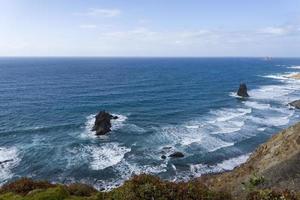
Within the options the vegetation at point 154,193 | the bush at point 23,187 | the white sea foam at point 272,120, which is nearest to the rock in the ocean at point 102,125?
the white sea foam at point 272,120

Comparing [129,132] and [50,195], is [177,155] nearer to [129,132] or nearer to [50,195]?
[129,132]

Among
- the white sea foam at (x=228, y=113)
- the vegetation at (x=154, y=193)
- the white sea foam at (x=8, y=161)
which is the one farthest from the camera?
the white sea foam at (x=228, y=113)

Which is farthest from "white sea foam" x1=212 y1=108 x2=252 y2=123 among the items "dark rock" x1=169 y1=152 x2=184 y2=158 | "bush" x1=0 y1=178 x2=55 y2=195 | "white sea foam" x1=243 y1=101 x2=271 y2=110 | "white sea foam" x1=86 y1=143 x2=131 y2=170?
"bush" x1=0 y1=178 x2=55 y2=195

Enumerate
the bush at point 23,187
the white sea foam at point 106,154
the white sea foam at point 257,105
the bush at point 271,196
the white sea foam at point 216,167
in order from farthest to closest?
1. the white sea foam at point 257,105
2. the white sea foam at point 106,154
3. the white sea foam at point 216,167
4. the bush at point 23,187
5. the bush at point 271,196

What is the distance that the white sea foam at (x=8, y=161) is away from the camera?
41438 mm

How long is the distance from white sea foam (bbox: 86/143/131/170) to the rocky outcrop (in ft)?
55.1

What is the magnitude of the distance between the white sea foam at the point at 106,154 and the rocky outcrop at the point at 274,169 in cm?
1680

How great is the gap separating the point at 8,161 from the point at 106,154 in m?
13.9

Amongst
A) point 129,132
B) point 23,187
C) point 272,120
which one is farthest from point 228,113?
point 23,187

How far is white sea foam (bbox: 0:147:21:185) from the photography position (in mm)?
41438

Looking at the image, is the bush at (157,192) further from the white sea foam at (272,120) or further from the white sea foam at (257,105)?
the white sea foam at (257,105)

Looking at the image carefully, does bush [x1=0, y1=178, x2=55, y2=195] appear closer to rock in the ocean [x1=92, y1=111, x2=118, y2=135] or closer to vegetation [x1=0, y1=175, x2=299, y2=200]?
vegetation [x1=0, y1=175, x2=299, y2=200]

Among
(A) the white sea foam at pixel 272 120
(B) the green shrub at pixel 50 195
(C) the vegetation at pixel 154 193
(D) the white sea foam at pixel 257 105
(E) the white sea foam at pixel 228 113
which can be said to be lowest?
(A) the white sea foam at pixel 272 120

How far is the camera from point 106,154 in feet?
161
